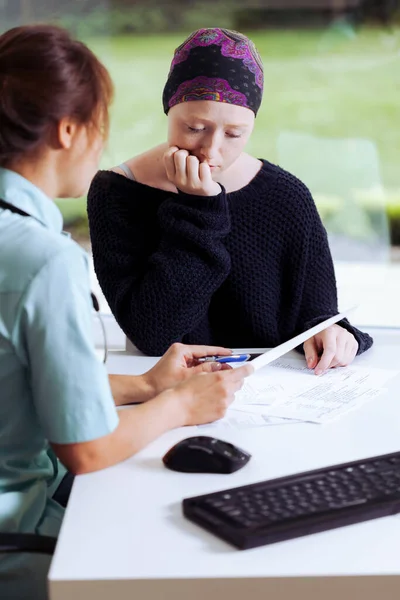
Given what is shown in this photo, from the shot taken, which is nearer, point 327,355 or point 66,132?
point 66,132

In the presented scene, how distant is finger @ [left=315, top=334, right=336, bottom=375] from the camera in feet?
5.52

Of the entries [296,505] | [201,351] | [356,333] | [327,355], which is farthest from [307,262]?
[296,505]

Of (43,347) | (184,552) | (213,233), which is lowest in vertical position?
(184,552)

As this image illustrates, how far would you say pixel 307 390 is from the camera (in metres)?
1.55

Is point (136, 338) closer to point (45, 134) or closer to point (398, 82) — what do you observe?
point (45, 134)

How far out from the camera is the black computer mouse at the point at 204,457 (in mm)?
1180

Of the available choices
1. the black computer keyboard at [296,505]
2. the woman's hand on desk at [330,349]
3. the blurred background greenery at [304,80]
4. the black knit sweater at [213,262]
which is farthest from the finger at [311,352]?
the blurred background greenery at [304,80]

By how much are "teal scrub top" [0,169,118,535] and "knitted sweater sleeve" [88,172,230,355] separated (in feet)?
1.85

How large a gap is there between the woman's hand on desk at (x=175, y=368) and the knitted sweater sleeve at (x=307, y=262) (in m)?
0.42

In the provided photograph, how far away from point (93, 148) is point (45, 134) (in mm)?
88

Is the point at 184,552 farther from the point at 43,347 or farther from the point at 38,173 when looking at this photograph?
the point at 38,173

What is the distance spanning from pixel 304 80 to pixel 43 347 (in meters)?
2.56

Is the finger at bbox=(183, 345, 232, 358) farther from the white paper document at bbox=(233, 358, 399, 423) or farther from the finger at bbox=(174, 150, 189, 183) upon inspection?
the finger at bbox=(174, 150, 189, 183)

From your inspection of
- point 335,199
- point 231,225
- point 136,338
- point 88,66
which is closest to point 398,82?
point 335,199
